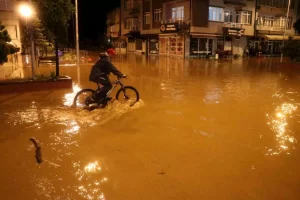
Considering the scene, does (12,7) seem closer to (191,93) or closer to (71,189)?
(191,93)

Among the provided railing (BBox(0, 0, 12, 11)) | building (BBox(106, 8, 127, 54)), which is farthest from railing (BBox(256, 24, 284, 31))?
railing (BBox(0, 0, 12, 11))

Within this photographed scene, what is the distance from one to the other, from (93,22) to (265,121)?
6341cm

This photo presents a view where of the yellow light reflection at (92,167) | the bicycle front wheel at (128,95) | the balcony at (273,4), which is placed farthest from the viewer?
the balcony at (273,4)

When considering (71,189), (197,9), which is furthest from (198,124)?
(197,9)

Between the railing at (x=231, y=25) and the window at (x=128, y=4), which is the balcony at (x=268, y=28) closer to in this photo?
the railing at (x=231, y=25)

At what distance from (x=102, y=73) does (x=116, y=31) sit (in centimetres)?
5018

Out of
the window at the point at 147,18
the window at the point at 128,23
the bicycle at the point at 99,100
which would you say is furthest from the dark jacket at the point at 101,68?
the window at the point at 128,23

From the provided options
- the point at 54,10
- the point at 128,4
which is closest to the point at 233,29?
the point at 128,4

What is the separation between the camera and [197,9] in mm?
33531

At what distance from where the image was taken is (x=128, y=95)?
29.6 ft

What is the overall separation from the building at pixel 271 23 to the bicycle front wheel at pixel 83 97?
37.0m

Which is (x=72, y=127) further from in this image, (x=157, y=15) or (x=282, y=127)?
(x=157, y=15)

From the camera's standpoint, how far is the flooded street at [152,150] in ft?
13.7

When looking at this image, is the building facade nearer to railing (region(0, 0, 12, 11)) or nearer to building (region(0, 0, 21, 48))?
building (region(0, 0, 21, 48))
